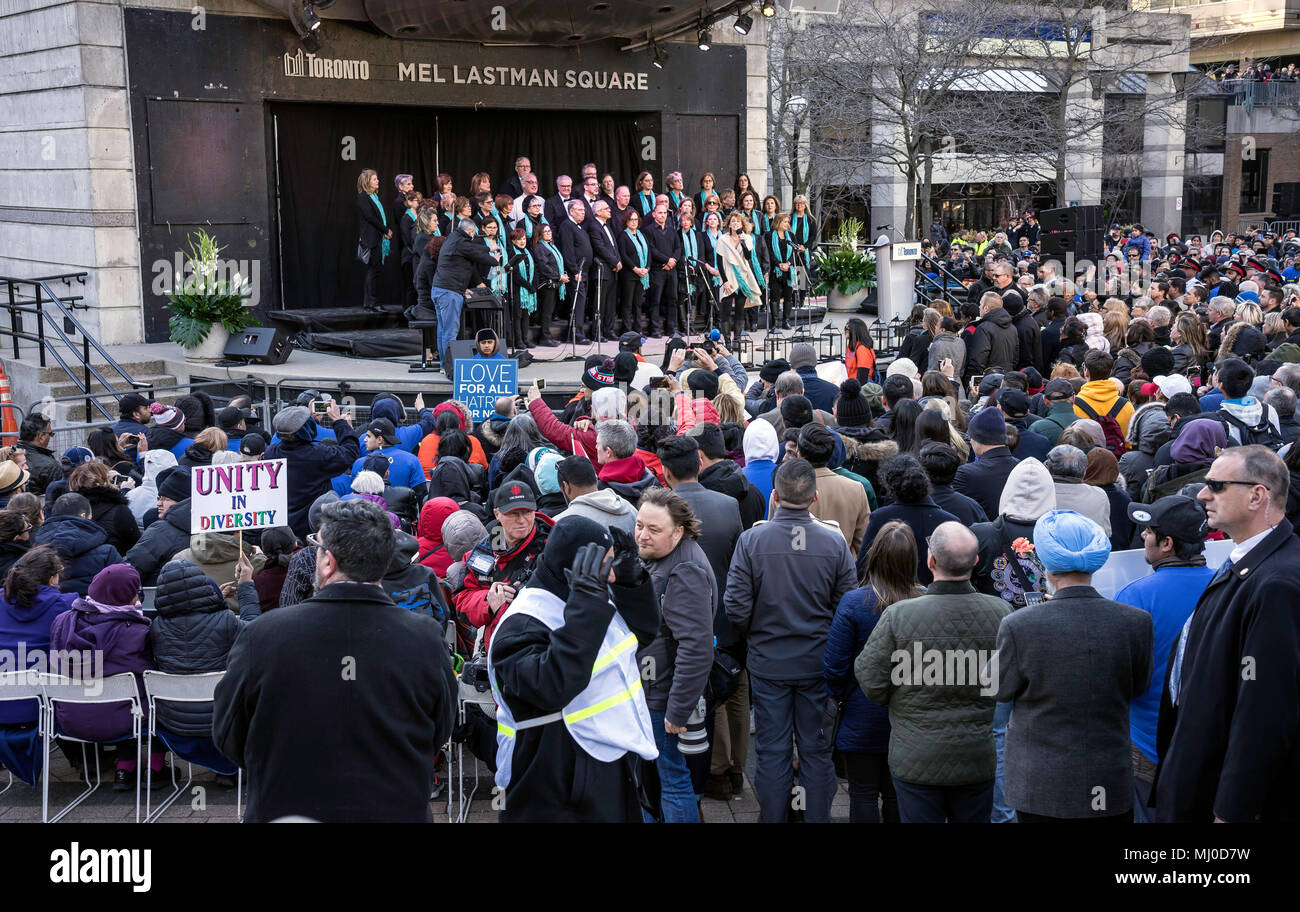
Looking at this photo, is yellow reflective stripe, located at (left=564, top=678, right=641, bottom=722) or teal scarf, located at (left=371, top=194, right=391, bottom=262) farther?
teal scarf, located at (left=371, top=194, right=391, bottom=262)

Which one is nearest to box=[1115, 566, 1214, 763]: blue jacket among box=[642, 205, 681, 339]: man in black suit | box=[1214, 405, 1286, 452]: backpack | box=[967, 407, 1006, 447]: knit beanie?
box=[967, 407, 1006, 447]: knit beanie

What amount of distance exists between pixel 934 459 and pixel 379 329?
14.0m

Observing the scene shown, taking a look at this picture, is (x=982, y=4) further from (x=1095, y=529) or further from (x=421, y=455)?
(x=1095, y=529)

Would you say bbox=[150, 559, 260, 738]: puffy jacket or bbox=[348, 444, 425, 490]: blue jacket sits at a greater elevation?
bbox=[348, 444, 425, 490]: blue jacket

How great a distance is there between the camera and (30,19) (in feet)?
56.0

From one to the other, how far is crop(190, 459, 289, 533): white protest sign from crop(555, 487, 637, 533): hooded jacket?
234 centimetres

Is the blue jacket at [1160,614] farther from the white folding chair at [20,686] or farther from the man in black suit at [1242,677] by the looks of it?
the white folding chair at [20,686]

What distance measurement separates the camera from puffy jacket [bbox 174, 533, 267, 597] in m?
6.76

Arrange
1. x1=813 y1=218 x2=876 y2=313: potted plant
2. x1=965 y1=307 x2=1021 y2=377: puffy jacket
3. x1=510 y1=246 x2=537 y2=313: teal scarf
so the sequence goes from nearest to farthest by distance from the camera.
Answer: x1=965 y1=307 x2=1021 y2=377: puffy jacket → x1=510 y1=246 x2=537 y2=313: teal scarf → x1=813 y1=218 x2=876 y2=313: potted plant

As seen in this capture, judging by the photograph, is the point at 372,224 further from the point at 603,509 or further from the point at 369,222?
the point at 603,509

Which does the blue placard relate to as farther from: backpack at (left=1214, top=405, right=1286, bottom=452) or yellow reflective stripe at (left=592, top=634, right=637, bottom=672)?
yellow reflective stripe at (left=592, top=634, right=637, bottom=672)

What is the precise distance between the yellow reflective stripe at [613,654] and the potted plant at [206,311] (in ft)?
44.0

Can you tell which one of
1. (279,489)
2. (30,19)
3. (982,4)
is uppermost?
(982,4)

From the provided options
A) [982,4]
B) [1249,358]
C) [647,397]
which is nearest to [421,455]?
[647,397]
